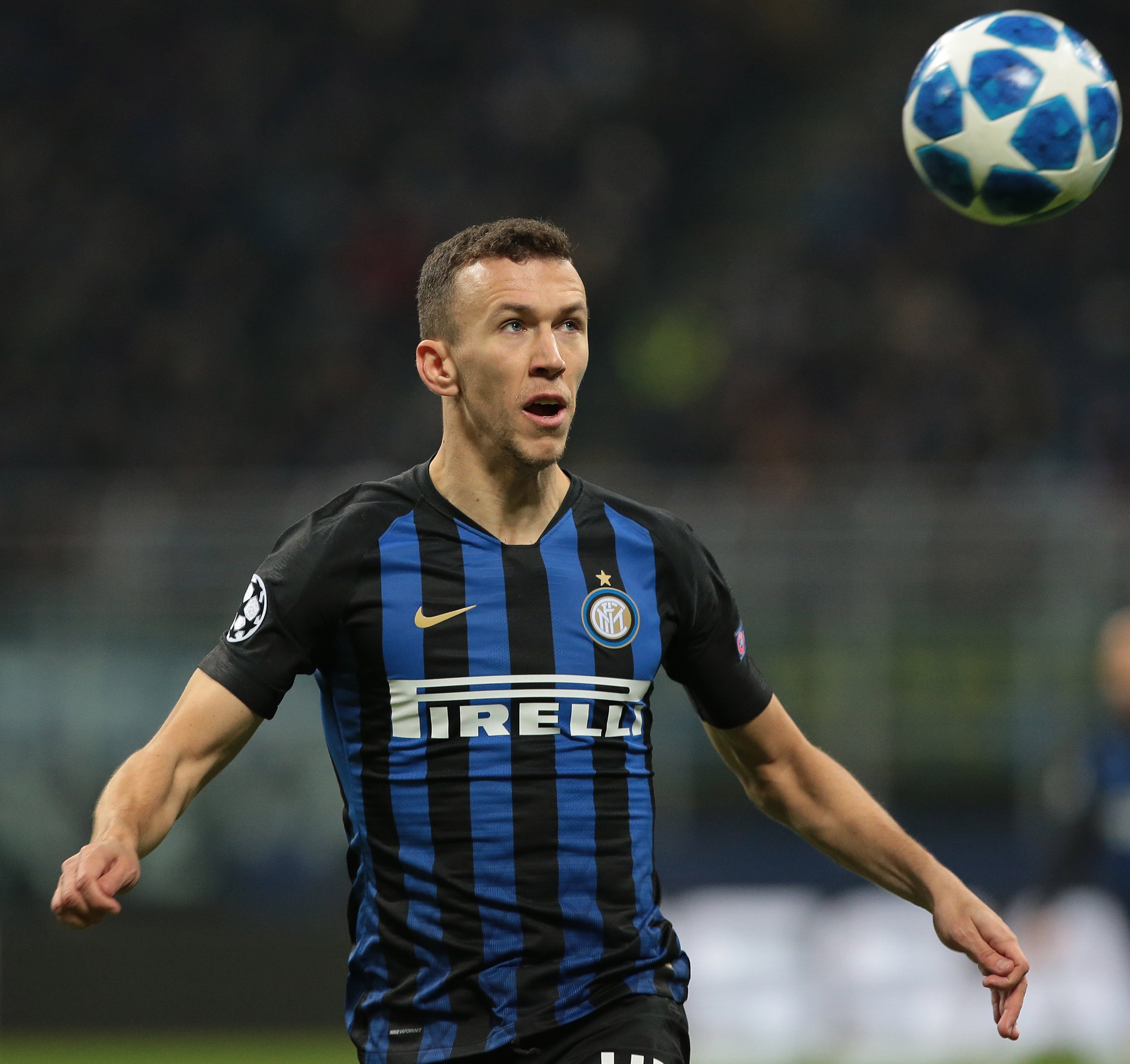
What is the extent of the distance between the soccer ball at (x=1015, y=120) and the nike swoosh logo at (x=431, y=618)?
1744mm

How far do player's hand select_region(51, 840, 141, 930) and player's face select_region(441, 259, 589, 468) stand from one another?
1.19 meters

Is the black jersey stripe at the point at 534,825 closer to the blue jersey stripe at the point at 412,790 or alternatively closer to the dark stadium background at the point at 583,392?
the blue jersey stripe at the point at 412,790

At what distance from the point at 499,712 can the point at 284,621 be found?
48 cm

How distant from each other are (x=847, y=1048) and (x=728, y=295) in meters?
8.00

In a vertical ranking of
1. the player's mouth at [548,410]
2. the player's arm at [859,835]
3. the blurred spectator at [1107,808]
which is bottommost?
the blurred spectator at [1107,808]

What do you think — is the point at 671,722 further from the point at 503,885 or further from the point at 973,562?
the point at 503,885

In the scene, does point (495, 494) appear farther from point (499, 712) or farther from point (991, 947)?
point (991, 947)

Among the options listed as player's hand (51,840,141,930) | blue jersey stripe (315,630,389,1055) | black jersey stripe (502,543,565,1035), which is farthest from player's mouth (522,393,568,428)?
player's hand (51,840,141,930)

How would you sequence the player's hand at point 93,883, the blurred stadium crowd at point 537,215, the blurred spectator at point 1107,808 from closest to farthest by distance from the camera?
the player's hand at point 93,883
the blurred spectator at point 1107,808
the blurred stadium crowd at point 537,215

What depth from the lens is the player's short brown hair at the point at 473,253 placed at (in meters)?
3.73

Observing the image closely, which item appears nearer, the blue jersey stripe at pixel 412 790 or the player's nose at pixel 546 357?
the blue jersey stripe at pixel 412 790

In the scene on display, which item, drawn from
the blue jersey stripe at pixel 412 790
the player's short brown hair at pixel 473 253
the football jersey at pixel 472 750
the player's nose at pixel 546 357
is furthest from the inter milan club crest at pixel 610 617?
the player's short brown hair at pixel 473 253

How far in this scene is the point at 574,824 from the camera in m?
3.61

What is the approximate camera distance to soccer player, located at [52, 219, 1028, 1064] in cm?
351
